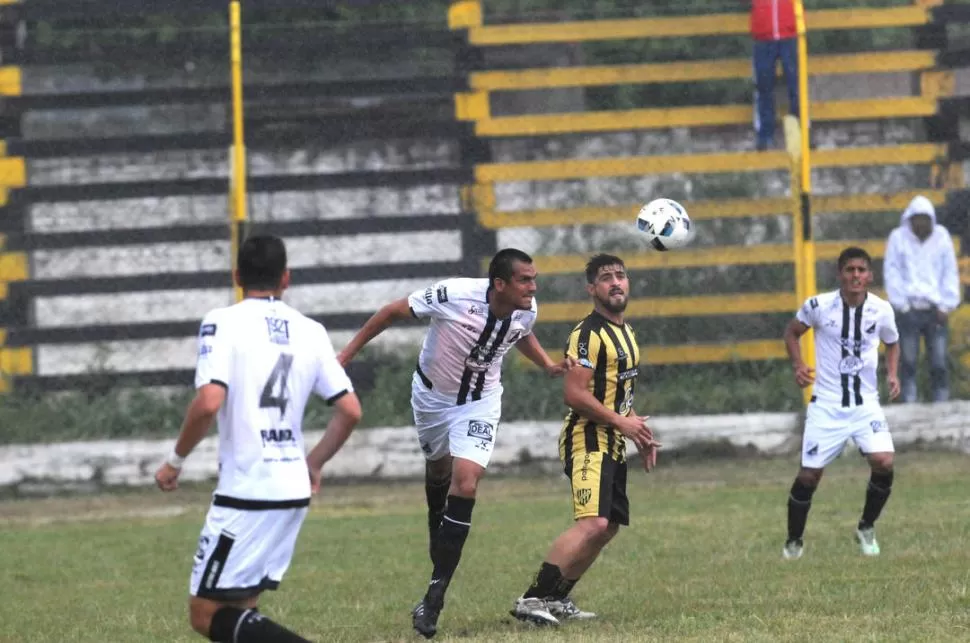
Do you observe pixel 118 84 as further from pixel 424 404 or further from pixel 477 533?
pixel 424 404

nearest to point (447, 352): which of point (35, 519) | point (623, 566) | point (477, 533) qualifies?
point (623, 566)

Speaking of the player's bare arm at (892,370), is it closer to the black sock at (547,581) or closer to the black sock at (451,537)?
the black sock at (547,581)

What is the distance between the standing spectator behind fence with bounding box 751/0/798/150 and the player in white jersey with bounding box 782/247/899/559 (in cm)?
533

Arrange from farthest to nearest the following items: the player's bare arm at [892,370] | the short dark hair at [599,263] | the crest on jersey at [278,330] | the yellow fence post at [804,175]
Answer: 1. the yellow fence post at [804,175]
2. the player's bare arm at [892,370]
3. the short dark hair at [599,263]
4. the crest on jersey at [278,330]

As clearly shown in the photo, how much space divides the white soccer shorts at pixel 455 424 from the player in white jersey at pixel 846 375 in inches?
116

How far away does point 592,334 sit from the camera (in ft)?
30.0

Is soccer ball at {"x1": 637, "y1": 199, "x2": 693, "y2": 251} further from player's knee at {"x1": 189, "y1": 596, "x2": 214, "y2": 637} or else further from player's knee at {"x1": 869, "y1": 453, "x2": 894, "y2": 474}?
player's knee at {"x1": 189, "y1": 596, "x2": 214, "y2": 637}

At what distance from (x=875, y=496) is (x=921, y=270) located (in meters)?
5.48

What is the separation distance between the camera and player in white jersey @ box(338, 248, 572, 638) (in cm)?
915

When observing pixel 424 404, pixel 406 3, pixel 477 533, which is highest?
pixel 406 3

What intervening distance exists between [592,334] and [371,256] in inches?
334

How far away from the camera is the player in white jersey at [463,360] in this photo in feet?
30.0

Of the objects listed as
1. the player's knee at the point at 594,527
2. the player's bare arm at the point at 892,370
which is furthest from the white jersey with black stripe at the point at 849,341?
the player's knee at the point at 594,527

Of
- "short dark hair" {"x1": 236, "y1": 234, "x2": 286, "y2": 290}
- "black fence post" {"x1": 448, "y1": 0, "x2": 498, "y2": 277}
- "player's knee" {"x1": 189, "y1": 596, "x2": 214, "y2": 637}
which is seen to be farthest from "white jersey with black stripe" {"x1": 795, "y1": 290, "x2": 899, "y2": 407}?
"player's knee" {"x1": 189, "y1": 596, "x2": 214, "y2": 637}
